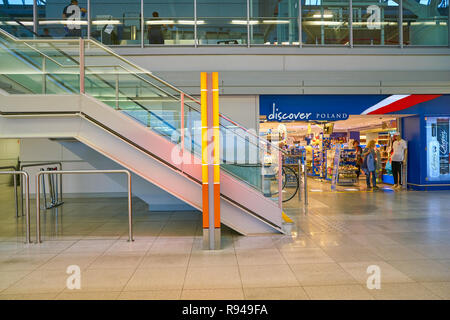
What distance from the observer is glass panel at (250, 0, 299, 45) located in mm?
10273

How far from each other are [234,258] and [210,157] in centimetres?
137

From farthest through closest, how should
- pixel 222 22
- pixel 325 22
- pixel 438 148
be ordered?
1. pixel 438 148
2. pixel 325 22
3. pixel 222 22

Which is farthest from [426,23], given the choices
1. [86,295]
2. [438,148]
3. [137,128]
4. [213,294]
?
[86,295]

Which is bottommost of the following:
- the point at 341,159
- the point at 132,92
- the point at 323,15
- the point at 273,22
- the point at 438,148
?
the point at 341,159

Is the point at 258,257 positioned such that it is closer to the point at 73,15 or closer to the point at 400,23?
the point at 73,15

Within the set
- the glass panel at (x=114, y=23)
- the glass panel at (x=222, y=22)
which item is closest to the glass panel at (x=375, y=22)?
the glass panel at (x=222, y=22)

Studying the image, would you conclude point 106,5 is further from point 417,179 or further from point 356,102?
point 417,179

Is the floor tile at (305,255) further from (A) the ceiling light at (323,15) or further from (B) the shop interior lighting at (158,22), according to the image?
(A) the ceiling light at (323,15)

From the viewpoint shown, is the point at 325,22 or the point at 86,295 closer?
the point at 86,295

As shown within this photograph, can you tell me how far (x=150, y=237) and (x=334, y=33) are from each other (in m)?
8.26

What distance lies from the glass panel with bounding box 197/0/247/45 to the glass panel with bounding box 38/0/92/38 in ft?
11.1

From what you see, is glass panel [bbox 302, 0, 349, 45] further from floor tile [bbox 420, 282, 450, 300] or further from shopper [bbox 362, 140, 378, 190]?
floor tile [bbox 420, 282, 450, 300]

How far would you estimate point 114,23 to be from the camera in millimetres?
10289

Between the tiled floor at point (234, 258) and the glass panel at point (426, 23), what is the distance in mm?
5883
